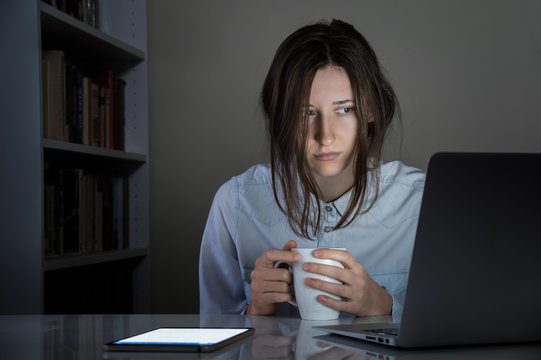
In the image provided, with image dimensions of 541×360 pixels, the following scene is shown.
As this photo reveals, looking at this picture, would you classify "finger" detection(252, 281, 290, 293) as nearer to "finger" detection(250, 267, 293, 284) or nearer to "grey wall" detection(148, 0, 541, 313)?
"finger" detection(250, 267, 293, 284)

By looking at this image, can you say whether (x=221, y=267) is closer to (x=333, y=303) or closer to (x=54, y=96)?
(x=333, y=303)

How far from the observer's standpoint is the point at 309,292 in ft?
2.73

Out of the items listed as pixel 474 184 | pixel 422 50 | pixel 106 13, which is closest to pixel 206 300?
pixel 474 184

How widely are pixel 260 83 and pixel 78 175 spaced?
2.55ft

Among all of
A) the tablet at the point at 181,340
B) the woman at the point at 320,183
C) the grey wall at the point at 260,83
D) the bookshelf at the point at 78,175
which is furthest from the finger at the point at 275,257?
the grey wall at the point at 260,83

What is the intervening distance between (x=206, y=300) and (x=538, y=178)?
938mm

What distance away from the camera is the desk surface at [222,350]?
0.57 meters

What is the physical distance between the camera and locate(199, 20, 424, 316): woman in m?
1.22

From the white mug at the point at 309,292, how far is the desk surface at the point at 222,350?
19 millimetres

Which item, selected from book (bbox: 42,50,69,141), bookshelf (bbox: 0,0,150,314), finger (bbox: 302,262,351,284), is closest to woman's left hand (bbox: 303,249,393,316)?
finger (bbox: 302,262,351,284)

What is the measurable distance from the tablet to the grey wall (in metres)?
1.50

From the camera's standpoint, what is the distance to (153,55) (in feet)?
7.64

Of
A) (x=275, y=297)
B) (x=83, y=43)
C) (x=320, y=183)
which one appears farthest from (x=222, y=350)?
(x=83, y=43)

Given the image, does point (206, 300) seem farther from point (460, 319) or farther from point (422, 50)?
point (422, 50)
